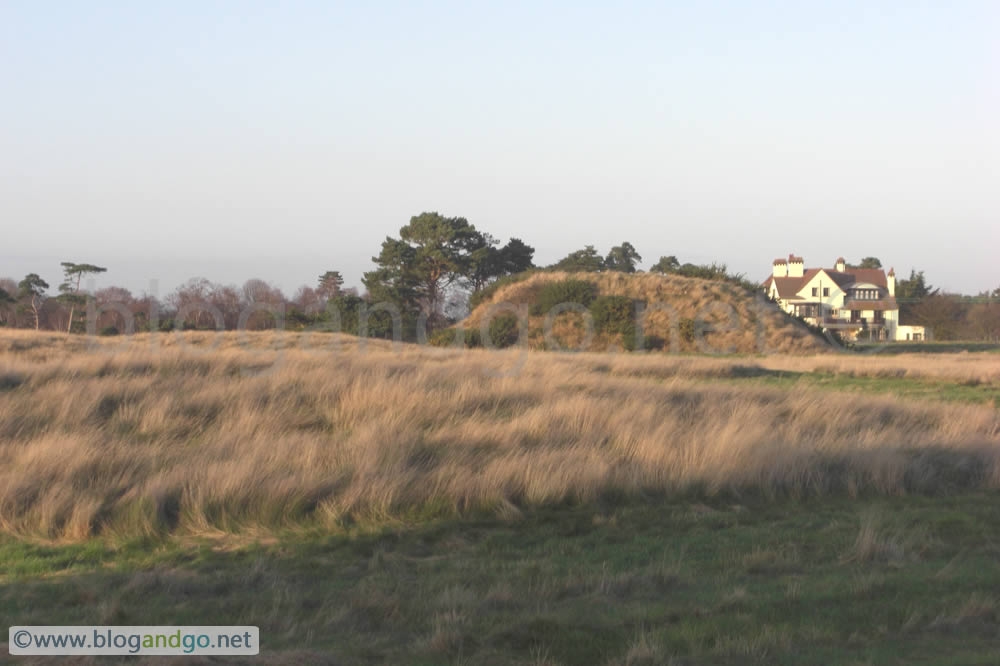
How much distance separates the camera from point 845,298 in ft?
262

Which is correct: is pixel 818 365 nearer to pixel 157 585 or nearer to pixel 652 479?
pixel 652 479

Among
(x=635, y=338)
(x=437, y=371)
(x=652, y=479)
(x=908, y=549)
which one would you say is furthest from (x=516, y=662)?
(x=635, y=338)

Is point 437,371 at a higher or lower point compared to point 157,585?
higher

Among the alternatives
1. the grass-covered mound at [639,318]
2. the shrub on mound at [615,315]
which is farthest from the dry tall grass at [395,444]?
the shrub on mound at [615,315]

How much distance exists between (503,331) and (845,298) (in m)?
52.9

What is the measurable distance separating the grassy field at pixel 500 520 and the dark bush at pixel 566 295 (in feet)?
82.3

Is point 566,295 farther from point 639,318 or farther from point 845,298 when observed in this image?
point 845,298

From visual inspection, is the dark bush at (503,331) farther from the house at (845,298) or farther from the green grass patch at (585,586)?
the house at (845,298)

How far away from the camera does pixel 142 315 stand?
42.4 m

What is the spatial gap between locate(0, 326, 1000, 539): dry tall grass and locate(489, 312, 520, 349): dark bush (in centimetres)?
2214

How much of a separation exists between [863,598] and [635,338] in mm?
30737

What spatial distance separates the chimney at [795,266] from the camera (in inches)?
3501

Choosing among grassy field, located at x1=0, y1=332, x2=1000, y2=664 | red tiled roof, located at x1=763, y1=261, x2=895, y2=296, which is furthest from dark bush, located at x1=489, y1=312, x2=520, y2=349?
red tiled roof, located at x1=763, y1=261, x2=895, y2=296

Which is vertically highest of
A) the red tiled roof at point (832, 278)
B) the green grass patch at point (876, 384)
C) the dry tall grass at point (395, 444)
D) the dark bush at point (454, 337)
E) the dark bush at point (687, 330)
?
the red tiled roof at point (832, 278)
